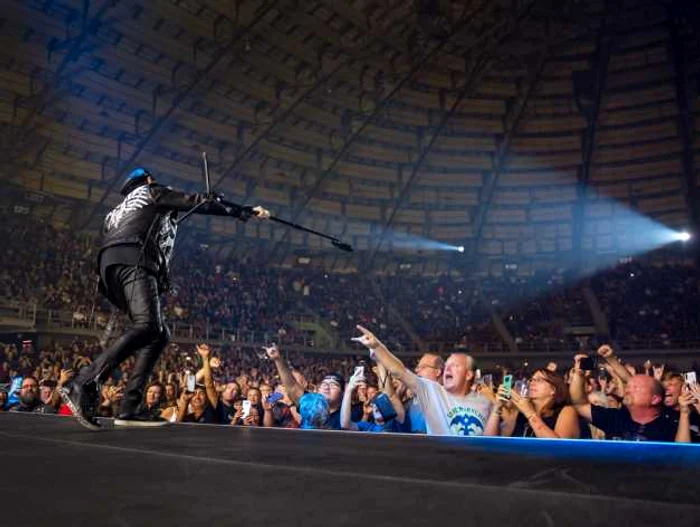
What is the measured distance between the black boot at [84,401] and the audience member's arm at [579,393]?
10.5 ft

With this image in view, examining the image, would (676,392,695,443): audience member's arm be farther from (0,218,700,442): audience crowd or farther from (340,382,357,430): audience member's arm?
(340,382,357,430): audience member's arm

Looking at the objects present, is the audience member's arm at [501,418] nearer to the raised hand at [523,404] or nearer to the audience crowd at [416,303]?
the raised hand at [523,404]

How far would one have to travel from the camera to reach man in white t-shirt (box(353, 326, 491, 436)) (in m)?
4.45

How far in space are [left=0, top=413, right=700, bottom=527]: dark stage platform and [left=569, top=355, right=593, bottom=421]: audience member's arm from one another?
2191mm

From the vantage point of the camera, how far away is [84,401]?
136 inches

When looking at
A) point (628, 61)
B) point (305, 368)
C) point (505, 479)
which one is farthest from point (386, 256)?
point (505, 479)

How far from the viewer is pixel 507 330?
95.2ft

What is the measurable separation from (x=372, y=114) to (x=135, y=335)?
862 inches

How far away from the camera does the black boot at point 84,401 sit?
3416 millimetres

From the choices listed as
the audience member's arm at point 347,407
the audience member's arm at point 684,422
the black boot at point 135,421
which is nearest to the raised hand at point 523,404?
the audience member's arm at point 684,422

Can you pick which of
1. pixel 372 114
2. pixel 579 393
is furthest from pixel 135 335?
pixel 372 114

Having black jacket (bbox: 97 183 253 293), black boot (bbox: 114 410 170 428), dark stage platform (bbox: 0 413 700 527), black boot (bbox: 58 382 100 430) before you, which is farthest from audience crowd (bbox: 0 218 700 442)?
dark stage platform (bbox: 0 413 700 527)

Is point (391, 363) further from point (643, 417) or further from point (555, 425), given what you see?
point (643, 417)

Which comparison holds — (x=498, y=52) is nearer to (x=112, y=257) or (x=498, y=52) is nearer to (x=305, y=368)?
(x=305, y=368)
